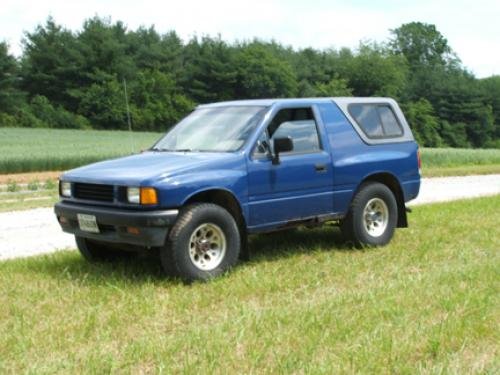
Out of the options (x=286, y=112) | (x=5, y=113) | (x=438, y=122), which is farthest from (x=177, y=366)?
(x=438, y=122)

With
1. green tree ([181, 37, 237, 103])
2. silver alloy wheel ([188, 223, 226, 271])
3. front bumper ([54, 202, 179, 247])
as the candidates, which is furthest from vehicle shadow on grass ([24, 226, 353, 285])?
green tree ([181, 37, 237, 103])

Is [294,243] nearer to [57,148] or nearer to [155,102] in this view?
[57,148]

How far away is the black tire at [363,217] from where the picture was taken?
784cm

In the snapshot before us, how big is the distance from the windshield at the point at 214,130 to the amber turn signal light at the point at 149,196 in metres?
1.12

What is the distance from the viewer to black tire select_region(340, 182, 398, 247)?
7844 mm

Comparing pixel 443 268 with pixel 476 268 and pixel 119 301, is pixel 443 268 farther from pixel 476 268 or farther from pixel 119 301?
pixel 119 301

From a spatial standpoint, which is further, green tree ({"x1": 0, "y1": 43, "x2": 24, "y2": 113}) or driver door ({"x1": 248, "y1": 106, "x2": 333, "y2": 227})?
green tree ({"x1": 0, "y1": 43, "x2": 24, "y2": 113})

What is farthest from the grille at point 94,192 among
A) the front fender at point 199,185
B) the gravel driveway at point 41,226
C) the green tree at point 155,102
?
the green tree at point 155,102

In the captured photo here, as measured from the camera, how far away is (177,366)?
13.4 feet

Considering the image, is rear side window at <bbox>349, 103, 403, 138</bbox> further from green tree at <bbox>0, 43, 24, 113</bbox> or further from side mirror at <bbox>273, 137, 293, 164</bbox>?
green tree at <bbox>0, 43, 24, 113</bbox>

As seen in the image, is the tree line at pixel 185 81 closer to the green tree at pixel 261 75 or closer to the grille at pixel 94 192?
the green tree at pixel 261 75

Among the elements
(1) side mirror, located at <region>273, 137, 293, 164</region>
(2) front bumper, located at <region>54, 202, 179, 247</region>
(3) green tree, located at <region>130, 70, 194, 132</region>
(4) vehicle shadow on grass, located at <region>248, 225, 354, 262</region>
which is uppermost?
(3) green tree, located at <region>130, 70, 194, 132</region>

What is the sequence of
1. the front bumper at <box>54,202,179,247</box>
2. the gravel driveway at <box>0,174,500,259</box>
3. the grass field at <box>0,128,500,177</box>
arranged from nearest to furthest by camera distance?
the front bumper at <box>54,202,179,247</box> → the gravel driveway at <box>0,174,500,259</box> → the grass field at <box>0,128,500,177</box>

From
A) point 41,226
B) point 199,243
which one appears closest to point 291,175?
point 199,243
